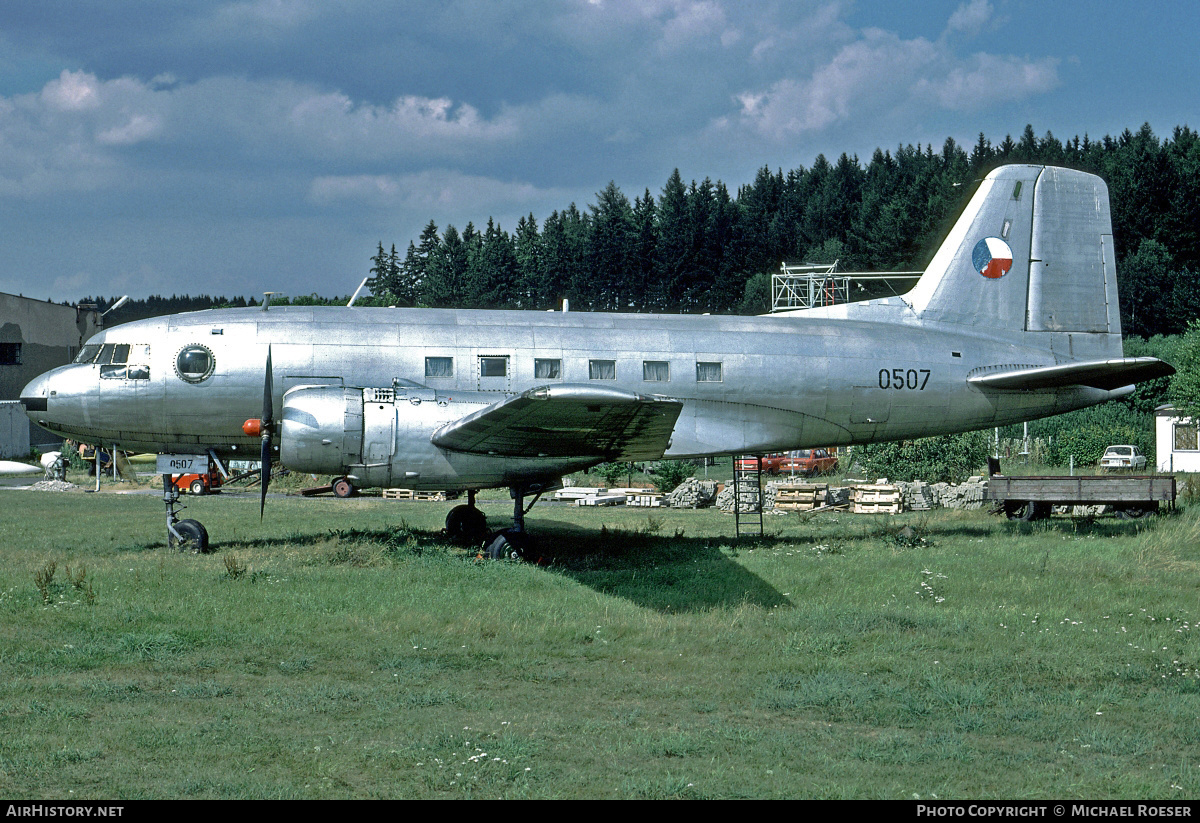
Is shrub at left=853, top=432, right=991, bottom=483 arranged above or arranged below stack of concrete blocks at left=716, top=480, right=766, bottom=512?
above

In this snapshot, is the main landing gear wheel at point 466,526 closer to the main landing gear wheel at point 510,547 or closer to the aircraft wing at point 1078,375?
the main landing gear wheel at point 510,547

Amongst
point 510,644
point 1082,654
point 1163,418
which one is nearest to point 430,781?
point 510,644

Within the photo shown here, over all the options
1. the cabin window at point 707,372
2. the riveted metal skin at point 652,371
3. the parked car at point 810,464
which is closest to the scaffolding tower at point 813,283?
the parked car at point 810,464

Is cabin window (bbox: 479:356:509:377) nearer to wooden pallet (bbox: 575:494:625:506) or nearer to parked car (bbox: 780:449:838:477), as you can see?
wooden pallet (bbox: 575:494:625:506)

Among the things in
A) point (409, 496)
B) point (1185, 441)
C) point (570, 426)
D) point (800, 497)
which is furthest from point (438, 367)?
point (1185, 441)

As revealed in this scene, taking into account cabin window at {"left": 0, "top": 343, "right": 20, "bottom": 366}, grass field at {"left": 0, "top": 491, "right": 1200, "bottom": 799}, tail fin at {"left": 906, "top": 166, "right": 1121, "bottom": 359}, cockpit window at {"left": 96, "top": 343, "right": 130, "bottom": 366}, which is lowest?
grass field at {"left": 0, "top": 491, "right": 1200, "bottom": 799}

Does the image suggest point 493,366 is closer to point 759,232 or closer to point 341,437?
point 341,437

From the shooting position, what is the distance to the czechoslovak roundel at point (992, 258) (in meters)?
18.4

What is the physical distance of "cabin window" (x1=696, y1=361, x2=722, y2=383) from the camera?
16.5 m

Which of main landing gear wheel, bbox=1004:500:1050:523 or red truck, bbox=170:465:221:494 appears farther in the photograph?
red truck, bbox=170:465:221:494

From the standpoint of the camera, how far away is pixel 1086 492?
20609 millimetres

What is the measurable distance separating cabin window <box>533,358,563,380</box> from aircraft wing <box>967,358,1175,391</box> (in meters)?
7.51

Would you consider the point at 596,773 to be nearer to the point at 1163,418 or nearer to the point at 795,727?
the point at 795,727

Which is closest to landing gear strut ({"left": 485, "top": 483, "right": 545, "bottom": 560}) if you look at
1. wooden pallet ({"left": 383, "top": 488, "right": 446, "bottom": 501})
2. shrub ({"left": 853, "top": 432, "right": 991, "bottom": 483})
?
wooden pallet ({"left": 383, "top": 488, "right": 446, "bottom": 501})
